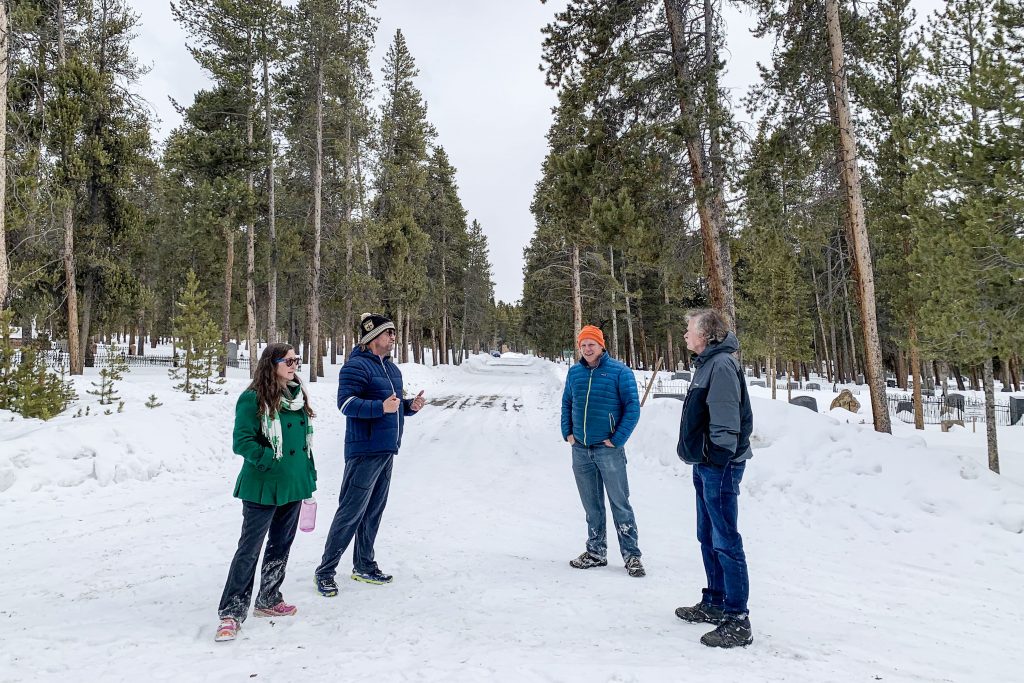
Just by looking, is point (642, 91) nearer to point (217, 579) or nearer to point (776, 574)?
point (776, 574)

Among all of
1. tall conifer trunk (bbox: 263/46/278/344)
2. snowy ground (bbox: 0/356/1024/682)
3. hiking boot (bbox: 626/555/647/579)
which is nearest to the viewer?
snowy ground (bbox: 0/356/1024/682)

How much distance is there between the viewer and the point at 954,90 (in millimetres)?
9297

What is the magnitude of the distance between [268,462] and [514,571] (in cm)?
234

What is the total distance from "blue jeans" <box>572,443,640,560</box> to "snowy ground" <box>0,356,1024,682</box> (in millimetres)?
290

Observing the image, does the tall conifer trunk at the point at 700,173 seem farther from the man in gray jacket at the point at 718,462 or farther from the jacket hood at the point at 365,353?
the jacket hood at the point at 365,353

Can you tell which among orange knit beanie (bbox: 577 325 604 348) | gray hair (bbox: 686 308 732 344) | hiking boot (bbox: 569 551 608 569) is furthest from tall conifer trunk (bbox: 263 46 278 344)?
gray hair (bbox: 686 308 732 344)

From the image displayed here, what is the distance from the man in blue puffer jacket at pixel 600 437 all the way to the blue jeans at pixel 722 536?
906 millimetres

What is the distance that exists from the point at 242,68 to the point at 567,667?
939 inches

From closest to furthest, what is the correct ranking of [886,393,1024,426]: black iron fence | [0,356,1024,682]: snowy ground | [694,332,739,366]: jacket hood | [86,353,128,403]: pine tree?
[0,356,1024,682]: snowy ground → [694,332,739,366]: jacket hood → [86,353,128,403]: pine tree → [886,393,1024,426]: black iron fence

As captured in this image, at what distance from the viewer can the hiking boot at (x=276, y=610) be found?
350 cm

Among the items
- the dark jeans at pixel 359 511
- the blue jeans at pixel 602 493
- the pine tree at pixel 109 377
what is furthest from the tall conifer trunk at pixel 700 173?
the pine tree at pixel 109 377

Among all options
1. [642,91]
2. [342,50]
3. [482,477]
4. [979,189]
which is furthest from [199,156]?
[979,189]

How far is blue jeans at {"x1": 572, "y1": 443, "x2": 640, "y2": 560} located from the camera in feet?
14.8

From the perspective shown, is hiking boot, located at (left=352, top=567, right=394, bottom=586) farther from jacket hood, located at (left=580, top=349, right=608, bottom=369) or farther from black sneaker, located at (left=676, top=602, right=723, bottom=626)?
jacket hood, located at (left=580, top=349, right=608, bottom=369)
